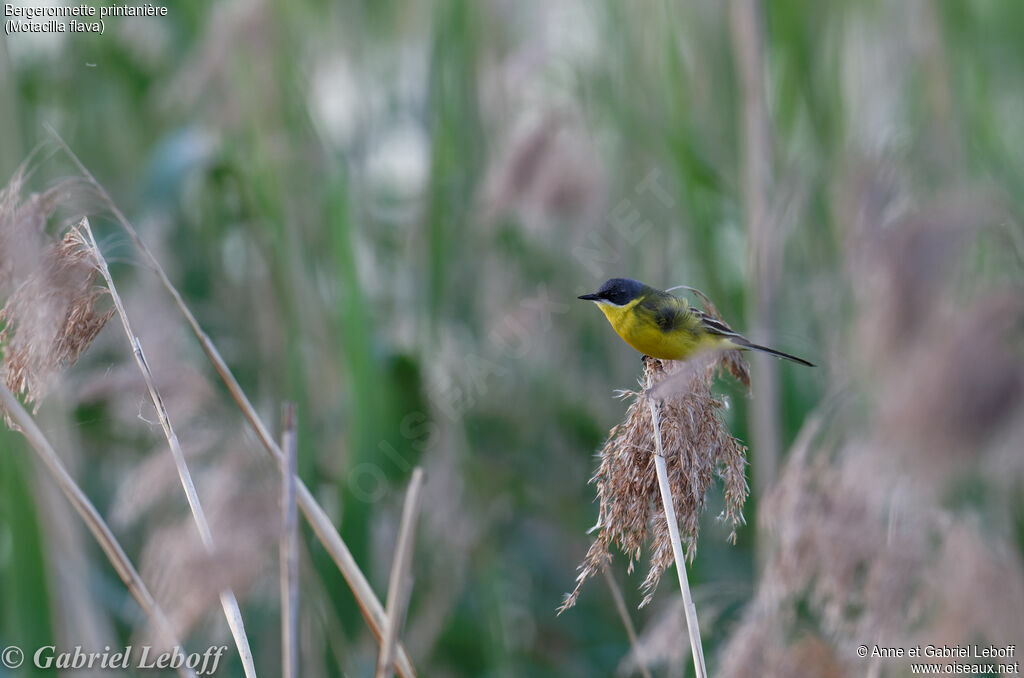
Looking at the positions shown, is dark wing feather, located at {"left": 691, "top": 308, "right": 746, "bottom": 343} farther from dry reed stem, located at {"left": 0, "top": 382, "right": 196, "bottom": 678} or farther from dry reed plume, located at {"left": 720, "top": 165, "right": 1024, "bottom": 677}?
dry reed stem, located at {"left": 0, "top": 382, "right": 196, "bottom": 678}

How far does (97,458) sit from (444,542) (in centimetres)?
147

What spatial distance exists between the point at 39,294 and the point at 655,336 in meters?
1.15

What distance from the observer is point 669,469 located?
1.38m

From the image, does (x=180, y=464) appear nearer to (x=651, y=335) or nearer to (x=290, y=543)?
(x=290, y=543)

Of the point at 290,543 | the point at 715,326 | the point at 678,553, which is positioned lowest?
the point at 678,553

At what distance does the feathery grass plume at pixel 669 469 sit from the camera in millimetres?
1312

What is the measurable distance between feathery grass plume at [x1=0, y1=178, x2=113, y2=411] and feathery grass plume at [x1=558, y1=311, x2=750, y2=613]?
0.82 m

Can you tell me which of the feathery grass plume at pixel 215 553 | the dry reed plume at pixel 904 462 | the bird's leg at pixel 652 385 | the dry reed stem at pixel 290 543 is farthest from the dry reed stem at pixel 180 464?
the dry reed plume at pixel 904 462

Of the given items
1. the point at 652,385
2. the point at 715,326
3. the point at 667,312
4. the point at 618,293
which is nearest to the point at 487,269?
the point at 618,293

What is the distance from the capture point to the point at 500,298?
3.53 m

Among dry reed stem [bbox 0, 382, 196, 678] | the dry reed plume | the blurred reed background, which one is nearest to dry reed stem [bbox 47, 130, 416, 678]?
dry reed stem [bbox 0, 382, 196, 678]

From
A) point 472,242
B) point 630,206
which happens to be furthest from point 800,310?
point 472,242

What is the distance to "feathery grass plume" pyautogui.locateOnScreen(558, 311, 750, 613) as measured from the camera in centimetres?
131

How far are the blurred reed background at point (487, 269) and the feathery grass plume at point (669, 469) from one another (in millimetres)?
263
